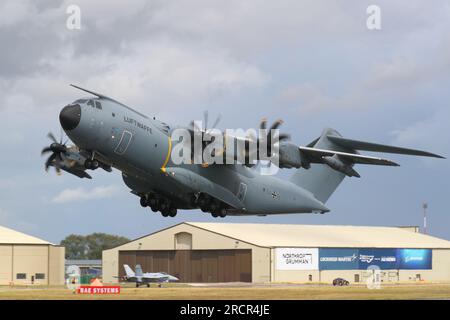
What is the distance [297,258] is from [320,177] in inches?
1625

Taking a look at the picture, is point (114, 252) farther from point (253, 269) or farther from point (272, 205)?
point (272, 205)

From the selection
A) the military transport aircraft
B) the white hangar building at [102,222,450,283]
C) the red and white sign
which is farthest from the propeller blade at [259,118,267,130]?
the white hangar building at [102,222,450,283]

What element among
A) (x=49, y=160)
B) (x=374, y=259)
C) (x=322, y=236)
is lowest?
(x=374, y=259)

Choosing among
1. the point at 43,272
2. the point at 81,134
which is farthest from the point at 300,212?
the point at 43,272

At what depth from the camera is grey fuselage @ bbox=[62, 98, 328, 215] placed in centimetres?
3588

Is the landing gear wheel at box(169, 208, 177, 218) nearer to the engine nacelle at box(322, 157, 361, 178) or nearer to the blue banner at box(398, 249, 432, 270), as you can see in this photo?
the engine nacelle at box(322, 157, 361, 178)

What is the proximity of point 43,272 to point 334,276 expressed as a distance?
1335 inches

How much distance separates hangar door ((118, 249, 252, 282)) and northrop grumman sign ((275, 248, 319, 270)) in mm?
3527

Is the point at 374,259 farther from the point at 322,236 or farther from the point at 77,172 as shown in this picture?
the point at 77,172

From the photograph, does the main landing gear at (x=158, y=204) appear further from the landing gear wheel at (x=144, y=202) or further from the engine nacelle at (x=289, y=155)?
the engine nacelle at (x=289, y=155)

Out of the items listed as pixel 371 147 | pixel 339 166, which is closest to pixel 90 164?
pixel 339 166

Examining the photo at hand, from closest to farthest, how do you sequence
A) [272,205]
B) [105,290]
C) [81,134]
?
1. [81,134]
2. [272,205]
3. [105,290]

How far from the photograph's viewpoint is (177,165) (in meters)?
39.2

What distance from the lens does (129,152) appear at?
36969 mm
